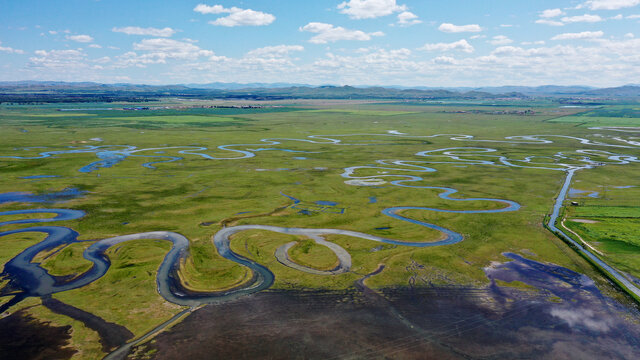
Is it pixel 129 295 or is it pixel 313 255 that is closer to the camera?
pixel 129 295

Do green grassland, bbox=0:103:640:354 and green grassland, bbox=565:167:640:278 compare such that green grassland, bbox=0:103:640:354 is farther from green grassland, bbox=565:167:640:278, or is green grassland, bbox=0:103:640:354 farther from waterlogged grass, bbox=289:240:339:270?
green grassland, bbox=565:167:640:278

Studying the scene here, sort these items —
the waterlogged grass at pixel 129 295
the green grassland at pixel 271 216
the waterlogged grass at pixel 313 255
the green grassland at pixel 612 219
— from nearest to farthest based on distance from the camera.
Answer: the waterlogged grass at pixel 129 295, the green grassland at pixel 271 216, the waterlogged grass at pixel 313 255, the green grassland at pixel 612 219

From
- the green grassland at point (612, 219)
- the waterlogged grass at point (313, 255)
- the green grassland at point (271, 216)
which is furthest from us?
the green grassland at point (612, 219)

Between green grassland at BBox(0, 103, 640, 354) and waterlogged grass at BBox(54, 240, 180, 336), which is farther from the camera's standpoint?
green grassland at BBox(0, 103, 640, 354)

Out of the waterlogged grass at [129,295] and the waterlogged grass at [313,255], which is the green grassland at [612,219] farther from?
the waterlogged grass at [129,295]

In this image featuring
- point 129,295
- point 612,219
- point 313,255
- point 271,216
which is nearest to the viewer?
point 129,295

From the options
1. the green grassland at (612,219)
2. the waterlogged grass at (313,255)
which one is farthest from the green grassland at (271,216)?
the green grassland at (612,219)

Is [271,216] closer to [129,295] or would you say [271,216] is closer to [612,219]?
[129,295]

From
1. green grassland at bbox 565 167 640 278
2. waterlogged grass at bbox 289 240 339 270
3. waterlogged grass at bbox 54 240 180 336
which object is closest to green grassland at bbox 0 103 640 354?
waterlogged grass at bbox 54 240 180 336

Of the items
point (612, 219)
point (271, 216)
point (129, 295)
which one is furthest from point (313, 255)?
point (612, 219)

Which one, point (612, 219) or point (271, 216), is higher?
point (271, 216)

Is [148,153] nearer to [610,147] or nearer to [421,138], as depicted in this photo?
[421,138]
